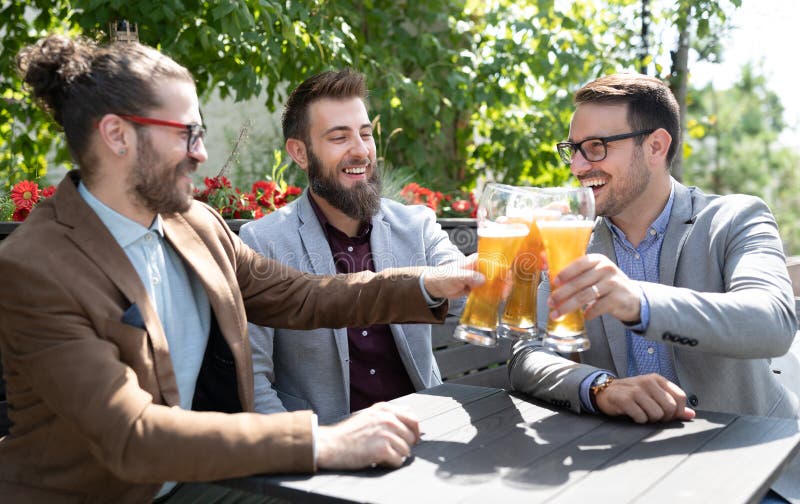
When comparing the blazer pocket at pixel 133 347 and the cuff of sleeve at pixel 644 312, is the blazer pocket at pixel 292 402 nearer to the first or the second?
the blazer pocket at pixel 133 347

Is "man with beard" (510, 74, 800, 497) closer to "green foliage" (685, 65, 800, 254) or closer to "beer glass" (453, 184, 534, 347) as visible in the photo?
"beer glass" (453, 184, 534, 347)

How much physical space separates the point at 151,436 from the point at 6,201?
Answer: 197cm

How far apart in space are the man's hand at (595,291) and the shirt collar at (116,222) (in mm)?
1161

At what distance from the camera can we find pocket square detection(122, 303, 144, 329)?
6.11 ft

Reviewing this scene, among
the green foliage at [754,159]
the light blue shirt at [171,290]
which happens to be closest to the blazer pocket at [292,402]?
the light blue shirt at [171,290]

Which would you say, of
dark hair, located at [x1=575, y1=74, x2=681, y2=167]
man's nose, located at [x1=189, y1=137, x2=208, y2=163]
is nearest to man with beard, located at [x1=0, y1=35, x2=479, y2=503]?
man's nose, located at [x1=189, y1=137, x2=208, y2=163]

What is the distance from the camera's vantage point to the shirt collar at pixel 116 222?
2.11m

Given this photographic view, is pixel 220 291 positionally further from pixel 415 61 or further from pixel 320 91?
pixel 415 61

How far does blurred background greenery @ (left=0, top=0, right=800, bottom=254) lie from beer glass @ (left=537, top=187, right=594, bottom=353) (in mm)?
2564

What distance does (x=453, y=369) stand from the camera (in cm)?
415

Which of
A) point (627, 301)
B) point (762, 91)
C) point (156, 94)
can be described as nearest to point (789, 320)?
point (627, 301)

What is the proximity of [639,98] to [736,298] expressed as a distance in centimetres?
105

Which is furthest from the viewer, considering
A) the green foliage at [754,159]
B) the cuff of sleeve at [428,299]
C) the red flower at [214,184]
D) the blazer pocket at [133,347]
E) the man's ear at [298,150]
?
the green foliage at [754,159]

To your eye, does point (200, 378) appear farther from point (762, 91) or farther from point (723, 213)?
point (762, 91)
